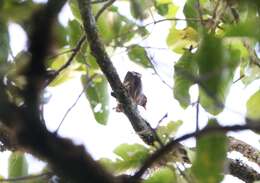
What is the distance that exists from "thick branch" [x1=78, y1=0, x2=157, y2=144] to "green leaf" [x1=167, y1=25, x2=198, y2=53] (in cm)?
19

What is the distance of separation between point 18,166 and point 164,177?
32cm

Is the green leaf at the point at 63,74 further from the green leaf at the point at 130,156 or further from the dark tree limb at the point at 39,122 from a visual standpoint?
the dark tree limb at the point at 39,122

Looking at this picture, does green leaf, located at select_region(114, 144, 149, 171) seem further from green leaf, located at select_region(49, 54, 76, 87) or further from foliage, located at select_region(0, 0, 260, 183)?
green leaf, located at select_region(49, 54, 76, 87)

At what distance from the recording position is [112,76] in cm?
123

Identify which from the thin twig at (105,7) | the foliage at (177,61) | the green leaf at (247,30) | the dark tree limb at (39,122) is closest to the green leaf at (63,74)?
the foliage at (177,61)

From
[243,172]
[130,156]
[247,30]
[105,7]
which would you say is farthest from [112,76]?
[247,30]

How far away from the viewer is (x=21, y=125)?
294mm

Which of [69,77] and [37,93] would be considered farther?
[69,77]

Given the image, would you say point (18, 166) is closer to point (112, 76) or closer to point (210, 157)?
point (112, 76)

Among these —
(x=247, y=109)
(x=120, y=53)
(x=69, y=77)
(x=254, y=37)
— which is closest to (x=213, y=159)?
(x=254, y=37)

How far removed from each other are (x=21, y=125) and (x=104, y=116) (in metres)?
0.97

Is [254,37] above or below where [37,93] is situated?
above

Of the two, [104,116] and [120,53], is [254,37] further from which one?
[104,116]

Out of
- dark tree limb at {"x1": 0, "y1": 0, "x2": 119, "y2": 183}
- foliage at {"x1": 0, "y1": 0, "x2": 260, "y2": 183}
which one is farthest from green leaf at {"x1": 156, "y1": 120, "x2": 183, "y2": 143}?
dark tree limb at {"x1": 0, "y1": 0, "x2": 119, "y2": 183}
